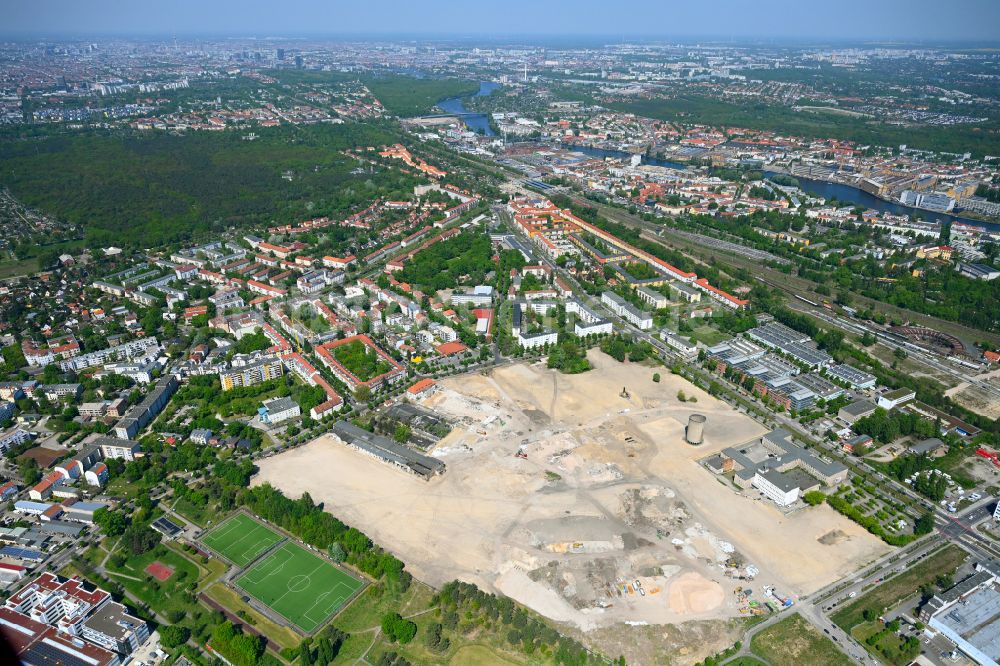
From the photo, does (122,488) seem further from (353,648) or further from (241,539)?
(353,648)

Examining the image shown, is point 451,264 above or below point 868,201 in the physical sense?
below

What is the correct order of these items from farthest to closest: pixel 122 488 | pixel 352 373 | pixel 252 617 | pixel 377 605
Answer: pixel 352 373, pixel 122 488, pixel 377 605, pixel 252 617

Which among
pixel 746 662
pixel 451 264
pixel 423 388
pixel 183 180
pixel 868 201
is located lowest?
pixel 746 662

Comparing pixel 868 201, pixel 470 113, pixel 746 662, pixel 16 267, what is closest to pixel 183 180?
pixel 16 267

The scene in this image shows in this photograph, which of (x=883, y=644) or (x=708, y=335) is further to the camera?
(x=708, y=335)

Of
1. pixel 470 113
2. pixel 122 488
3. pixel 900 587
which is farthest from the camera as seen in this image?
pixel 470 113

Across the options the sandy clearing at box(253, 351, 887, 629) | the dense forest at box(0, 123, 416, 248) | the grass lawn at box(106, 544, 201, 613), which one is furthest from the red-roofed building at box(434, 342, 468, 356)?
the dense forest at box(0, 123, 416, 248)
